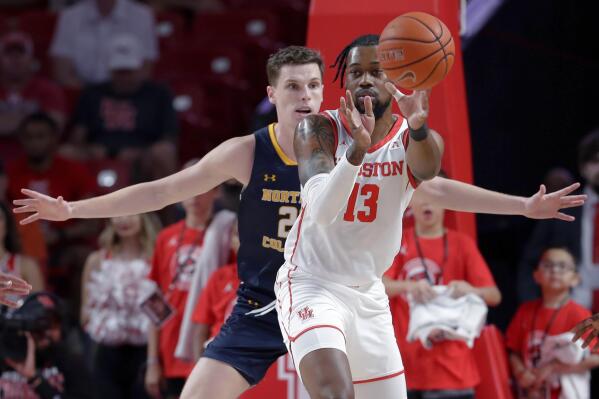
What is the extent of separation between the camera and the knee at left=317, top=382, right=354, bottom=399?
4141 mm

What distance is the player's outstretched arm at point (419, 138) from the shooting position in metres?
4.25

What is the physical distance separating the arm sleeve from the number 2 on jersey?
250 mm

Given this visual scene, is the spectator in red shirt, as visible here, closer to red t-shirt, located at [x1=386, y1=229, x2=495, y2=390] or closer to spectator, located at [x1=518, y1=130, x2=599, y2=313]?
red t-shirt, located at [x1=386, y1=229, x2=495, y2=390]

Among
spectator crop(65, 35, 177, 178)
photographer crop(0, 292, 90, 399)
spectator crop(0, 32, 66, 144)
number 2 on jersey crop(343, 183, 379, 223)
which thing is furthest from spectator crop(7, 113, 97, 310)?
number 2 on jersey crop(343, 183, 379, 223)

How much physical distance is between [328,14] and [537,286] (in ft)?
8.88

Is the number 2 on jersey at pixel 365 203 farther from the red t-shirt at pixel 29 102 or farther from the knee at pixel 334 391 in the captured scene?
the red t-shirt at pixel 29 102

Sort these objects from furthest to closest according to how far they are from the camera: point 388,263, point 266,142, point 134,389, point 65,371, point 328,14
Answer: point 134,389
point 65,371
point 328,14
point 266,142
point 388,263

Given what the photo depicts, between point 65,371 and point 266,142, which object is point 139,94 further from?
point 266,142

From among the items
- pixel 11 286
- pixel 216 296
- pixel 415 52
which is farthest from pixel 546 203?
pixel 216 296

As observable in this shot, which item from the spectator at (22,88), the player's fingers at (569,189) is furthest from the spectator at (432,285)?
the spectator at (22,88)

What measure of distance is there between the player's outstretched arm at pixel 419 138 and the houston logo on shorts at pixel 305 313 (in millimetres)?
672

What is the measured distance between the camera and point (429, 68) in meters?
4.36

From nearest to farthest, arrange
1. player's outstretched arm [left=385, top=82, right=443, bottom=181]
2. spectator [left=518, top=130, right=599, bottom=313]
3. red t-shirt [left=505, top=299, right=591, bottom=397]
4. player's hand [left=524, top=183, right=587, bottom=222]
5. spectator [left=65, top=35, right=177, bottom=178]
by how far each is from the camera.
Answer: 1. player's outstretched arm [left=385, top=82, right=443, bottom=181]
2. player's hand [left=524, top=183, right=587, bottom=222]
3. red t-shirt [left=505, top=299, right=591, bottom=397]
4. spectator [left=518, top=130, right=599, bottom=313]
5. spectator [left=65, top=35, right=177, bottom=178]

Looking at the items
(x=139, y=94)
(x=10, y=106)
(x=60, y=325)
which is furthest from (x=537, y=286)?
(x=10, y=106)
